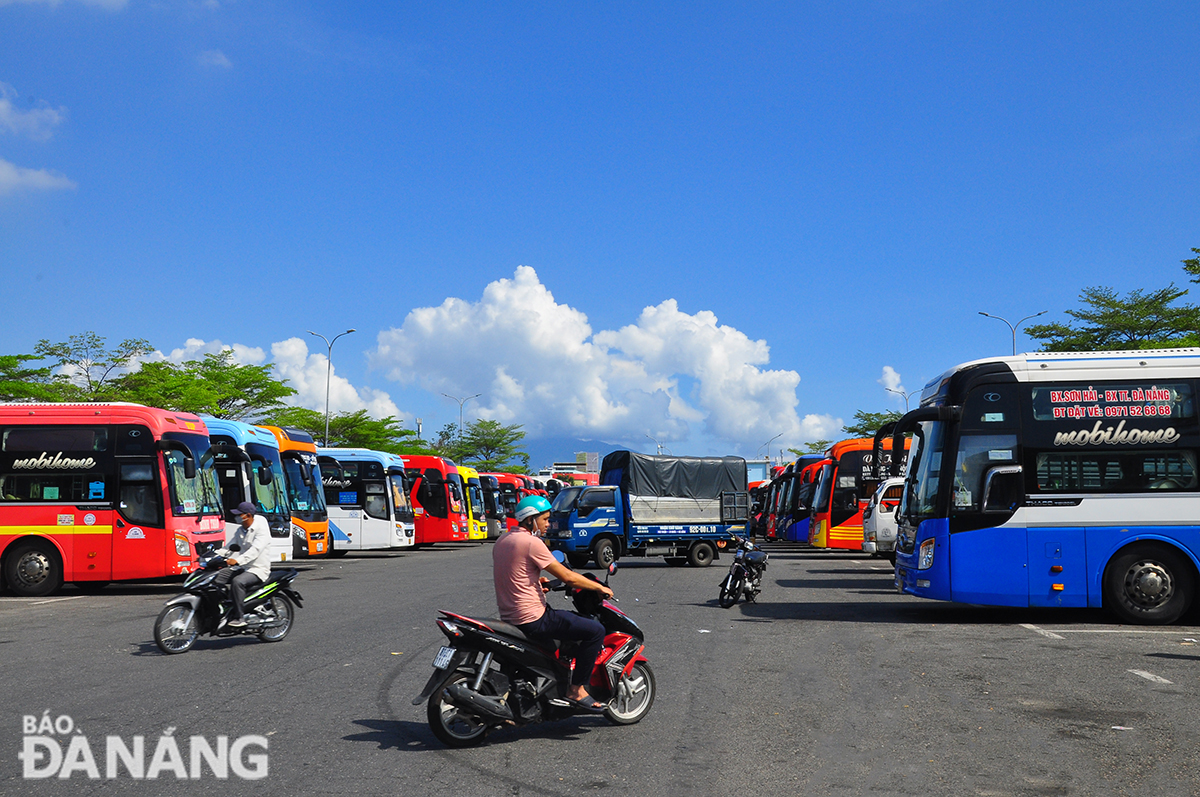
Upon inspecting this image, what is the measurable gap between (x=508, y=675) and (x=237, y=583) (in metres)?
5.65

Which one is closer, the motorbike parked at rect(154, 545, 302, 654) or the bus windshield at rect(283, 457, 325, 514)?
the motorbike parked at rect(154, 545, 302, 654)

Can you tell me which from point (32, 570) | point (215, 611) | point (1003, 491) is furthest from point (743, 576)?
point (32, 570)

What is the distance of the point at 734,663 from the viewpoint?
31.8ft

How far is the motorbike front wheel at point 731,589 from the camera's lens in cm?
1511

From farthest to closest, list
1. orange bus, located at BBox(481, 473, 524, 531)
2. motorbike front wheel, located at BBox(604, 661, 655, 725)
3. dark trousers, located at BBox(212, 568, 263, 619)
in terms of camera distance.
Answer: orange bus, located at BBox(481, 473, 524, 531)
dark trousers, located at BBox(212, 568, 263, 619)
motorbike front wheel, located at BBox(604, 661, 655, 725)

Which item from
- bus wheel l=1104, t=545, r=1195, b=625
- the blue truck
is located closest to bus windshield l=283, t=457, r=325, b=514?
the blue truck

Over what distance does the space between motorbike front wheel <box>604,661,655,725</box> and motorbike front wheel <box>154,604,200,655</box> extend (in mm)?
5724

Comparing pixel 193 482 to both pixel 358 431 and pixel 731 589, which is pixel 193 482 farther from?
pixel 358 431

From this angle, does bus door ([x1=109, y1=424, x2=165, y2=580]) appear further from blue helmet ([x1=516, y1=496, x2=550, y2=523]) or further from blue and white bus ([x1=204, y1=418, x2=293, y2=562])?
blue helmet ([x1=516, y1=496, x2=550, y2=523])

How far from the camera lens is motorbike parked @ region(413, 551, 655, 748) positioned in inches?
248

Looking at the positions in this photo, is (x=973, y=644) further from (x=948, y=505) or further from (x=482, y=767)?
(x=482, y=767)

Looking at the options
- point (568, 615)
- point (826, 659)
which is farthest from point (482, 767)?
point (826, 659)

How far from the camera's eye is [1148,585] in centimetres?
1254

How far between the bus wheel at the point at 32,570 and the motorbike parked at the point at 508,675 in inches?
524
